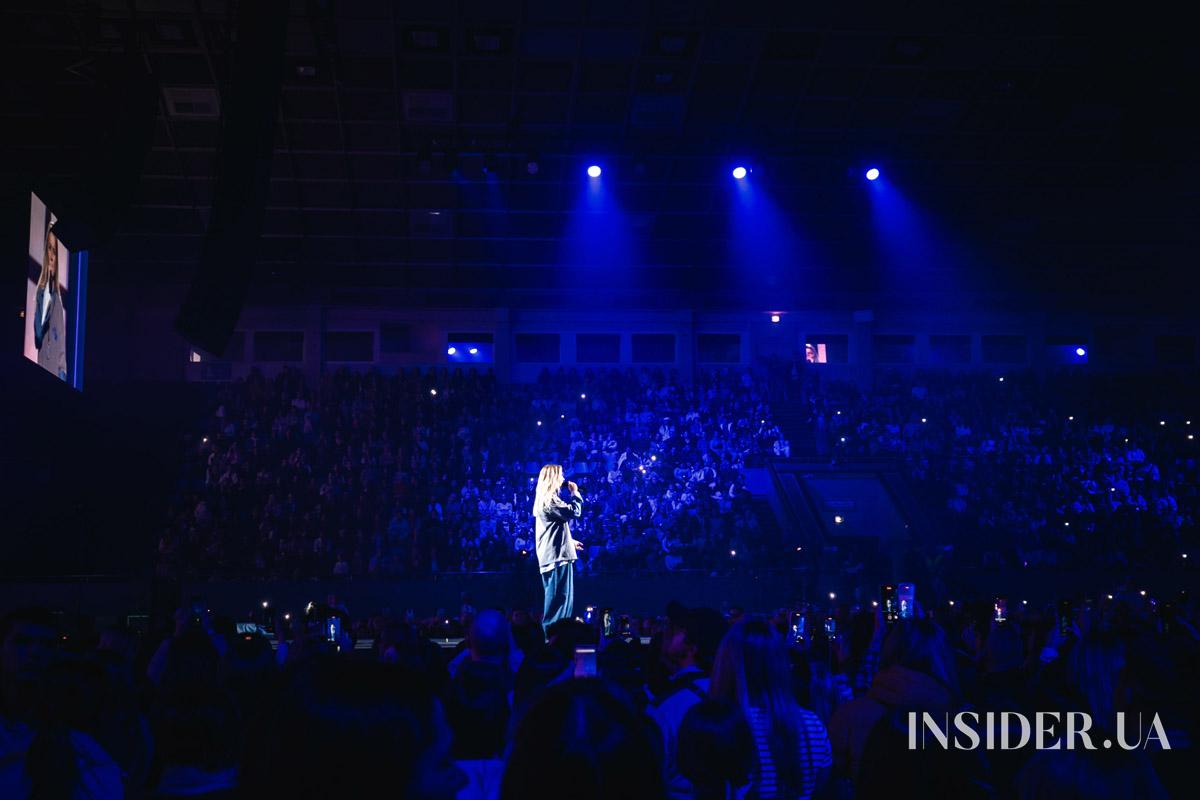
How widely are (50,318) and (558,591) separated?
7.77 m

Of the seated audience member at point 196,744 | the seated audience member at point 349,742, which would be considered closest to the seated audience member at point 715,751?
the seated audience member at point 196,744

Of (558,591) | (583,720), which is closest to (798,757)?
(583,720)

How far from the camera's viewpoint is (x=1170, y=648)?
4.88 metres

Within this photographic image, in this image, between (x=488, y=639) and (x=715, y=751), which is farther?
(x=488, y=639)

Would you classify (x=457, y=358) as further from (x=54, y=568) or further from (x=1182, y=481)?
(x=1182, y=481)

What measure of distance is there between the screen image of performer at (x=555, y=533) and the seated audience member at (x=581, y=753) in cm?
912

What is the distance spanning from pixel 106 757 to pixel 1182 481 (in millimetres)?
26463

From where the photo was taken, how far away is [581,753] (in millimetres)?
1712

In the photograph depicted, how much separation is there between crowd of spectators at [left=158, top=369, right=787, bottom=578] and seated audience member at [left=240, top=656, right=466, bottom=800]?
17044 mm

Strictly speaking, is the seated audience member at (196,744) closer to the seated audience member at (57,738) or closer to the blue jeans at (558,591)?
the seated audience member at (57,738)

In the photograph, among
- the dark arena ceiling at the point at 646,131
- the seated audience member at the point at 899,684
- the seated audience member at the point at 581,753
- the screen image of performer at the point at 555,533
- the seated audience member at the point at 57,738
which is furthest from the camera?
the dark arena ceiling at the point at 646,131

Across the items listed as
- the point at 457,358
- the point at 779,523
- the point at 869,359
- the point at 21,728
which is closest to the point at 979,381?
the point at 869,359

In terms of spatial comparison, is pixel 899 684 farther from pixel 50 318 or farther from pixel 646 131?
pixel 646 131

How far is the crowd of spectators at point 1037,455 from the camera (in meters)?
22.8
